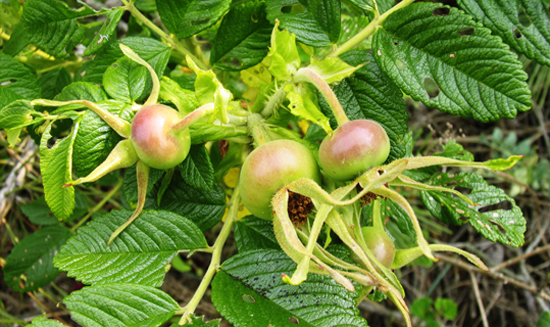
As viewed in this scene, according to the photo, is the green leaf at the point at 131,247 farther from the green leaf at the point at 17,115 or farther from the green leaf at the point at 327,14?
the green leaf at the point at 327,14

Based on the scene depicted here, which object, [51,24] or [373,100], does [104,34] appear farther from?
[373,100]

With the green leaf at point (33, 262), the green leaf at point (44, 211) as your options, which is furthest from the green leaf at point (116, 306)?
the green leaf at point (44, 211)

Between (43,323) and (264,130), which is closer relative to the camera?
(43,323)

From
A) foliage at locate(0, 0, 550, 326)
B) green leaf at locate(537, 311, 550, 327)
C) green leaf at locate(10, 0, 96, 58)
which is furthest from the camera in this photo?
Answer: green leaf at locate(537, 311, 550, 327)

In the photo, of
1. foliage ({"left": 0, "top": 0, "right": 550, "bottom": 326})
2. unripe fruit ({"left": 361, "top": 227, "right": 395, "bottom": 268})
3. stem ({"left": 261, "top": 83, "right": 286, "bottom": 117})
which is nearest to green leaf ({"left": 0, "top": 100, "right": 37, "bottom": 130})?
foliage ({"left": 0, "top": 0, "right": 550, "bottom": 326})

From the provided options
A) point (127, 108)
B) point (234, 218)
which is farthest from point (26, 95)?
point (234, 218)

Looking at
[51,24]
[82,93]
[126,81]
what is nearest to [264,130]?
[126,81]

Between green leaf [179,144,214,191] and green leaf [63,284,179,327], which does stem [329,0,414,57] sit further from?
green leaf [63,284,179,327]
